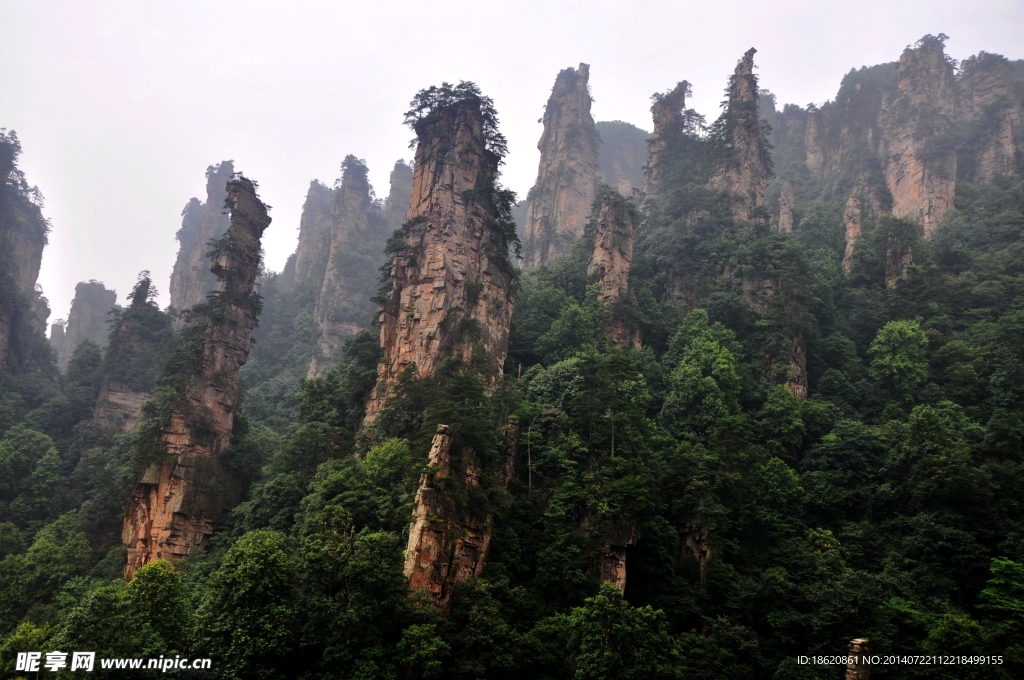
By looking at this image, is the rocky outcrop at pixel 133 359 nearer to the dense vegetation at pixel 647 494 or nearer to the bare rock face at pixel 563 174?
the dense vegetation at pixel 647 494

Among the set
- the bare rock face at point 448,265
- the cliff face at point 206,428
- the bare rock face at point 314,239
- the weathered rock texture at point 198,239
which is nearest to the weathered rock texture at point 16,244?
the weathered rock texture at point 198,239

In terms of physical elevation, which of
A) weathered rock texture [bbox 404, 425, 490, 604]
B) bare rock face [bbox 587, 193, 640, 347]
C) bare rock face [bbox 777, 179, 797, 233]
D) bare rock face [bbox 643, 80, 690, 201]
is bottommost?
weathered rock texture [bbox 404, 425, 490, 604]

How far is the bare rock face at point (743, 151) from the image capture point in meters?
60.1

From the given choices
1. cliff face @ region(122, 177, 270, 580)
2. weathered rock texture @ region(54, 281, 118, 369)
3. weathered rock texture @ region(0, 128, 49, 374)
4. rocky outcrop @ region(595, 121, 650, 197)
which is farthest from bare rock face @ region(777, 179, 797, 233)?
weathered rock texture @ region(54, 281, 118, 369)

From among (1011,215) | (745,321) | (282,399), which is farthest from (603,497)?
(1011,215)

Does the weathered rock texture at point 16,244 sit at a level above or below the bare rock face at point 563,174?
below

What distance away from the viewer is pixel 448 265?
137 ft

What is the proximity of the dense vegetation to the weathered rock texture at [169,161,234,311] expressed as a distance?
97.6ft

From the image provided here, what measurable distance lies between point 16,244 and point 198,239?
25.3 meters

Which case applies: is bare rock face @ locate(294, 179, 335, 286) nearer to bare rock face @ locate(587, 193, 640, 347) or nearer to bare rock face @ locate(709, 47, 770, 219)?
bare rock face @ locate(587, 193, 640, 347)

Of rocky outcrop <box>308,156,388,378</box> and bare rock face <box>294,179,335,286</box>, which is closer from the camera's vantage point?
rocky outcrop <box>308,156,388,378</box>

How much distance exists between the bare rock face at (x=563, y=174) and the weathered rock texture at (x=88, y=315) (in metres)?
53.5

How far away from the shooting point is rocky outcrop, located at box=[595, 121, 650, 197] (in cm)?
9825

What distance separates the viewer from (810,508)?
33750mm
